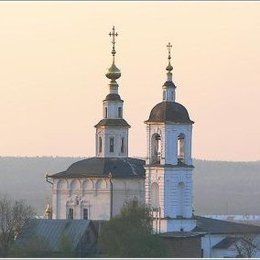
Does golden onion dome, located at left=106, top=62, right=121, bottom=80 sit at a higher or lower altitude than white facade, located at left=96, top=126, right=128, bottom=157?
higher

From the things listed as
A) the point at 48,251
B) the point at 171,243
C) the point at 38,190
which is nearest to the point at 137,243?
the point at 48,251

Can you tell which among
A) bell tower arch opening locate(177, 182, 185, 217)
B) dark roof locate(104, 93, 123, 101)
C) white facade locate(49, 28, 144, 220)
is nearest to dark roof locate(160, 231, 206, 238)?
bell tower arch opening locate(177, 182, 185, 217)

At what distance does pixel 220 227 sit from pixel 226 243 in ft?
4.00

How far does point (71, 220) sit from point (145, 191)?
326 centimetres

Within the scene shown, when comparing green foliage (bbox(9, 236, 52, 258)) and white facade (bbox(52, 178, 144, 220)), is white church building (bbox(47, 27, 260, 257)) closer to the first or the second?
white facade (bbox(52, 178, 144, 220))

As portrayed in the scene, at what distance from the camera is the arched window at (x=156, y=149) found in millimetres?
76188

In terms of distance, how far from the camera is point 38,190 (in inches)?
6068

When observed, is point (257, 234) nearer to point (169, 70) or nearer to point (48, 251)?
point (169, 70)

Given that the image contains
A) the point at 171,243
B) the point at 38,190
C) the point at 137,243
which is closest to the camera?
the point at 137,243

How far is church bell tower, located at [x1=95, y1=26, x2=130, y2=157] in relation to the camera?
260 ft

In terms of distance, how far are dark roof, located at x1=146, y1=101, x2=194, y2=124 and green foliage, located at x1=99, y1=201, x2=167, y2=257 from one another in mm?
6998

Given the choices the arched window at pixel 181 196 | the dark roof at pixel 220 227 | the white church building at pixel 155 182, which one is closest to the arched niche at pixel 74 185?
the white church building at pixel 155 182

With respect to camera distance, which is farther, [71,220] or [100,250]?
[71,220]

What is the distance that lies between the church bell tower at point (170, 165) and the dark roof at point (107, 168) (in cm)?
143
